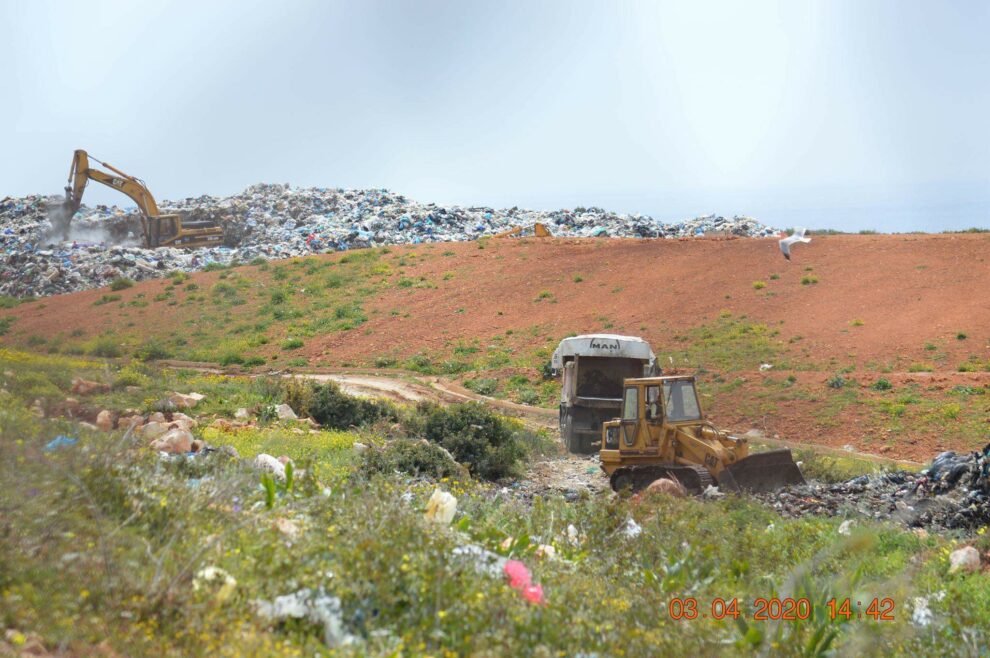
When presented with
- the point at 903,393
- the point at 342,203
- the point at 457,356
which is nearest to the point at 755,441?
the point at 903,393

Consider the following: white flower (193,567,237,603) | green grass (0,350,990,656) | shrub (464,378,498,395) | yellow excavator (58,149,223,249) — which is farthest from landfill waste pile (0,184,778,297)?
white flower (193,567,237,603)

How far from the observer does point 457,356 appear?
3197 cm

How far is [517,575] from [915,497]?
318 inches

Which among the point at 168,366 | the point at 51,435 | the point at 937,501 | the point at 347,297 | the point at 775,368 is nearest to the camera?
the point at 51,435

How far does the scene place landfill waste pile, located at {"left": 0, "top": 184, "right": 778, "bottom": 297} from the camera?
45312 millimetres

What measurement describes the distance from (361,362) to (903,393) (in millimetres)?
16815

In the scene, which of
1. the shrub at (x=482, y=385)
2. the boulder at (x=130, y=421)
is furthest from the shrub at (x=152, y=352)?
the boulder at (x=130, y=421)

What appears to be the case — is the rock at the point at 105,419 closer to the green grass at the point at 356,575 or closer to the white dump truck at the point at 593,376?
the green grass at the point at 356,575

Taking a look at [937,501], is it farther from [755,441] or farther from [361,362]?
[361,362]

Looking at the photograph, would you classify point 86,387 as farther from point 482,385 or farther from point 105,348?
point 105,348

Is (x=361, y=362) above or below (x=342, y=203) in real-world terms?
below

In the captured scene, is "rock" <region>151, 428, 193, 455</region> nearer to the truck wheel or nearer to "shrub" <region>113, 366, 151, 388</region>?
"shrub" <region>113, 366, 151, 388</region>

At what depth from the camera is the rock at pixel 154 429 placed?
12.7 m

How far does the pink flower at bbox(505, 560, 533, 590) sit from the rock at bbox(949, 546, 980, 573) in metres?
4.92
